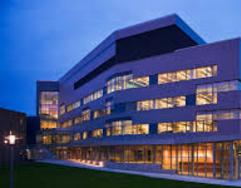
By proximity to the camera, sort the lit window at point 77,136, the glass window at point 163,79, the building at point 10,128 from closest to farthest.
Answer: the glass window at point 163,79 < the building at point 10,128 < the lit window at point 77,136

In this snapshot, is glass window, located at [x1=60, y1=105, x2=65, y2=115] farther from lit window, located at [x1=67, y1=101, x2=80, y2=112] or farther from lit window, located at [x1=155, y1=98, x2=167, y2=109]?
lit window, located at [x1=155, y1=98, x2=167, y2=109]

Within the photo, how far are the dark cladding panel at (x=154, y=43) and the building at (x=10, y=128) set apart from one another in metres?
19.5

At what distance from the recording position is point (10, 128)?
207 feet

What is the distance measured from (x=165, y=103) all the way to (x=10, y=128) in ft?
80.3

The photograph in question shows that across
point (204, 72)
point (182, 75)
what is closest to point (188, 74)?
point (182, 75)

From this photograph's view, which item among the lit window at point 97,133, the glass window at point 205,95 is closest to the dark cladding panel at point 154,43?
the glass window at point 205,95

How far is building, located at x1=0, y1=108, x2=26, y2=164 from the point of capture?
60.2 metres

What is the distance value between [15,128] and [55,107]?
48049 millimetres

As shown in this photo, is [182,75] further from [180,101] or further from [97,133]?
[97,133]

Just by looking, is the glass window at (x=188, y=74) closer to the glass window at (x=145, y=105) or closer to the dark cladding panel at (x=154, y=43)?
the glass window at (x=145, y=105)

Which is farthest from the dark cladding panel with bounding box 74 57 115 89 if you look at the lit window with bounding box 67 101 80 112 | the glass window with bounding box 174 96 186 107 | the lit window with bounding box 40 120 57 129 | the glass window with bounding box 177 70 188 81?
the lit window with bounding box 40 120 57 129

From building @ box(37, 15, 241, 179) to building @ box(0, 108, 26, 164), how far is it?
38.9 ft

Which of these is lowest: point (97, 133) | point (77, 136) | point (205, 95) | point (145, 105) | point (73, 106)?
point (77, 136)

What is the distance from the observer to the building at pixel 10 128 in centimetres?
6016
